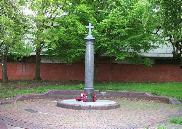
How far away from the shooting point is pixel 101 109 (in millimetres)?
18609

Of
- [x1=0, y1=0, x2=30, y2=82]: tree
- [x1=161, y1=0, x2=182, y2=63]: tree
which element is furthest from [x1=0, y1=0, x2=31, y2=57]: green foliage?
[x1=161, y1=0, x2=182, y2=63]: tree

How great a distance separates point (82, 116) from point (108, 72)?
60.5 ft

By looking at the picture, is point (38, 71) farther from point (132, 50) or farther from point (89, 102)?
point (89, 102)

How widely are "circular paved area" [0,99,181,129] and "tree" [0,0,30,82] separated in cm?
352

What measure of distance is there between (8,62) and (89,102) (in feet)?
53.5

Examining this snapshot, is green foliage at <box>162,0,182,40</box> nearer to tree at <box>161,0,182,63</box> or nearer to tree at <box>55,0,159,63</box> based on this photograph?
tree at <box>161,0,182,63</box>

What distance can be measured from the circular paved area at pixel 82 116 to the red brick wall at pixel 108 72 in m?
13.3

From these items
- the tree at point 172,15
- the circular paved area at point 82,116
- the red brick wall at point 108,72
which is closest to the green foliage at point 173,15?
the tree at point 172,15

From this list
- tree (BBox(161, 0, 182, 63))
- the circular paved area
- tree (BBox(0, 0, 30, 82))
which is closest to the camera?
the circular paved area

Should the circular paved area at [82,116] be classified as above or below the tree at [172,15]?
below

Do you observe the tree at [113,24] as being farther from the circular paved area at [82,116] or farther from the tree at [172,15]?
the tree at [172,15]

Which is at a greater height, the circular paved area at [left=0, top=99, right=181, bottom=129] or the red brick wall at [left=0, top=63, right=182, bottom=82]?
the red brick wall at [left=0, top=63, right=182, bottom=82]

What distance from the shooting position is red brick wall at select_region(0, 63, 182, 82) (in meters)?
34.6

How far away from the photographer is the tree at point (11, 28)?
2017cm
